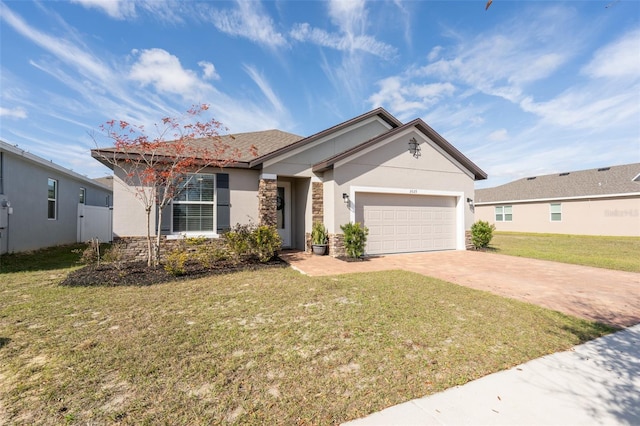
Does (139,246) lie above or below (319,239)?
below

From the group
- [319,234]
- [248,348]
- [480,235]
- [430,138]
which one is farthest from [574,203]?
[248,348]

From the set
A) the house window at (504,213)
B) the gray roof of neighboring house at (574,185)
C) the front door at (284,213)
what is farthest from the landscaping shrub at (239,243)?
the house window at (504,213)

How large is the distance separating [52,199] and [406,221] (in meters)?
16.4

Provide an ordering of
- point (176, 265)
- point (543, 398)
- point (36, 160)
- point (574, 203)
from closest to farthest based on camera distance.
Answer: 1. point (543, 398)
2. point (176, 265)
3. point (36, 160)
4. point (574, 203)

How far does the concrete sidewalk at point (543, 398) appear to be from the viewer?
2.25 meters

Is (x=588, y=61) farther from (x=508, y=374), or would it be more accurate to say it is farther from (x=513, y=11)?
(x=508, y=374)

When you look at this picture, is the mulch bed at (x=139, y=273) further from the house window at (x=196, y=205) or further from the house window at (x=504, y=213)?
the house window at (x=504, y=213)

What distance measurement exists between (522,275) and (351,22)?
9800 millimetres

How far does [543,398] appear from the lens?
99.3 inches

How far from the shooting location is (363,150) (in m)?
10.6

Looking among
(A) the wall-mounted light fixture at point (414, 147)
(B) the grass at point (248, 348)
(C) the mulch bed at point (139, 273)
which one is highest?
(A) the wall-mounted light fixture at point (414, 147)

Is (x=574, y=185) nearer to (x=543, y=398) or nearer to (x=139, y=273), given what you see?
(x=543, y=398)

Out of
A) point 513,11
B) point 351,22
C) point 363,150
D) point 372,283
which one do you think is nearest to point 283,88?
point 351,22

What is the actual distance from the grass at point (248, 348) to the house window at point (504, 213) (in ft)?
76.1
